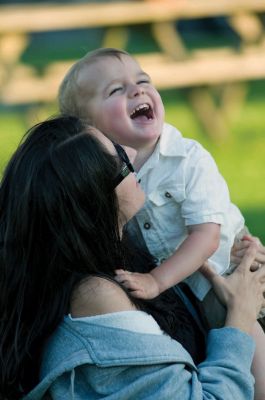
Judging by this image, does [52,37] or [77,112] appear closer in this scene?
[77,112]

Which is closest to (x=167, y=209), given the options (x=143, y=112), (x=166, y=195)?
(x=166, y=195)

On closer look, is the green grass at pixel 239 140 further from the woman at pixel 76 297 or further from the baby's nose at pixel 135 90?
the woman at pixel 76 297

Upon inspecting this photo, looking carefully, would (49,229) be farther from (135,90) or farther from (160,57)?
(160,57)

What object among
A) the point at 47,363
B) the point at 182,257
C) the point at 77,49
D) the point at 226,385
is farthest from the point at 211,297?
the point at 77,49

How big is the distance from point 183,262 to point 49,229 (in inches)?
20.5

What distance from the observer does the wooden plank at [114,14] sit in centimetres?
712

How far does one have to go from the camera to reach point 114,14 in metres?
7.26

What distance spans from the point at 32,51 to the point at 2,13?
3976 mm

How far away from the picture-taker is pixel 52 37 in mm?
12555

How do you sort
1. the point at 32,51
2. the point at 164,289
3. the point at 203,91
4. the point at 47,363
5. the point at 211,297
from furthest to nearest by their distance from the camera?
1. the point at 32,51
2. the point at 203,91
3. the point at 211,297
4. the point at 164,289
5. the point at 47,363

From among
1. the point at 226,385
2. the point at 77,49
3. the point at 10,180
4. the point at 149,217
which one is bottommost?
the point at 226,385

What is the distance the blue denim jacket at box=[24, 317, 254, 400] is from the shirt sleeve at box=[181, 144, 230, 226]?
564 millimetres

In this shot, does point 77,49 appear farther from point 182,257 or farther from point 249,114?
point 182,257

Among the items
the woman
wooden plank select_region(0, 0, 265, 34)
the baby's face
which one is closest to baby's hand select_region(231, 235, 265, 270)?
the baby's face
